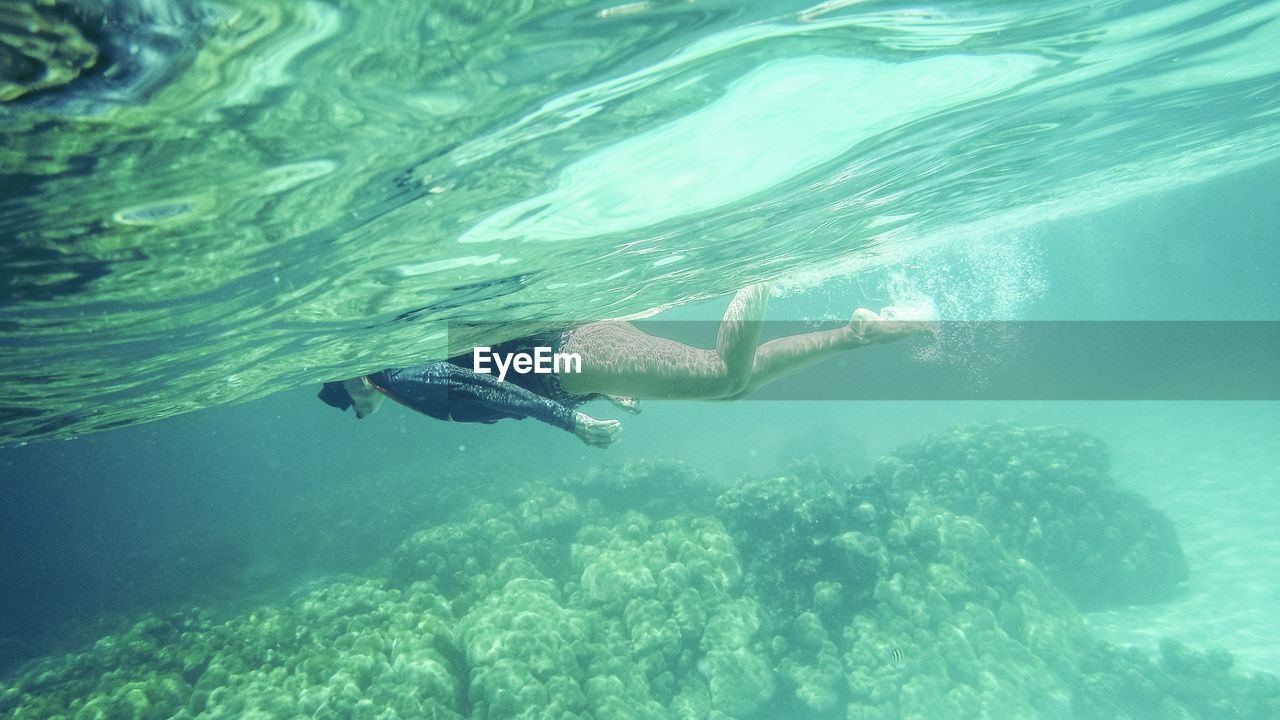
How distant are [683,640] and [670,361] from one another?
7.10m

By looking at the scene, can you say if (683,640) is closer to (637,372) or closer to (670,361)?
(637,372)

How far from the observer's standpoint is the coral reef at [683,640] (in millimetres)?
7711

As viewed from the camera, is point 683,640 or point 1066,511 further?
point 1066,511

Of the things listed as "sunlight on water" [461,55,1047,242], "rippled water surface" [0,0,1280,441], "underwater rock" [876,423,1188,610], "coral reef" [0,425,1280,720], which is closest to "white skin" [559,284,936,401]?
"sunlight on water" [461,55,1047,242]

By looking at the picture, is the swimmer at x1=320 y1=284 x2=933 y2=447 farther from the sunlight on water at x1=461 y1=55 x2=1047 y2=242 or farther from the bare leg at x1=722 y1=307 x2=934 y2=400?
the sunlight on water at x1=461 y1=55 x2=1047 y2=242

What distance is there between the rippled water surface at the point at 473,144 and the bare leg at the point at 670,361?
1543 mm

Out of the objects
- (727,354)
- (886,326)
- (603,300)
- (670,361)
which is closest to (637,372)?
(670,361)

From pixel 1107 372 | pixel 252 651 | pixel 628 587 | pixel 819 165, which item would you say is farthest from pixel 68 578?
pixel 1107 372

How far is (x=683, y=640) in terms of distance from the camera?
1036 cm

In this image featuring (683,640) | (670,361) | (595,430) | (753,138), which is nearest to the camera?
(595,430)

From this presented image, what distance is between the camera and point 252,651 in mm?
8578

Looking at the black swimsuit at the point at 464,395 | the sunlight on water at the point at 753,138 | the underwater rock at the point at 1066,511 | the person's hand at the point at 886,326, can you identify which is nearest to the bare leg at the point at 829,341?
the person's hand at the point at 886,326

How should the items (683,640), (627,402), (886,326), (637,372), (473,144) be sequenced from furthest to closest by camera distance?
(683,640) → (627,402) → (637,372) → (886,326) → (473,144)

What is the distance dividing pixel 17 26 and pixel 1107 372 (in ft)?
86.2
